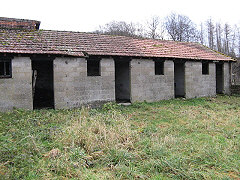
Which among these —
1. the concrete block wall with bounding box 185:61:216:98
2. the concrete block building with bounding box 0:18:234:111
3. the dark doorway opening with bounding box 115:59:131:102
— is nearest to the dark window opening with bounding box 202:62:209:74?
the concrete block building with bounding box 0:18:234:111

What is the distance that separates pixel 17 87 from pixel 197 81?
458 inches

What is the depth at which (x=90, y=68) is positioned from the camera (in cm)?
1388

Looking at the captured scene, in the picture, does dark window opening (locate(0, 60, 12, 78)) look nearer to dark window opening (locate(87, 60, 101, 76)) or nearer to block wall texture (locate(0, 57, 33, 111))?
block wall texture (locate(0, 57, 33, 111))

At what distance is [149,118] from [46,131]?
13.9ft

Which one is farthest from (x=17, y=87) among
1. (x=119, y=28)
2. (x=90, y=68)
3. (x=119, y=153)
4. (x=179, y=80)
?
(x=119, y=28)

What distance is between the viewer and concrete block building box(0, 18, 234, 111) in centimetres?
1010

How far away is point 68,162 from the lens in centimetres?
Answer: 439

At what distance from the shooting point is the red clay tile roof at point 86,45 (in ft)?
34.7

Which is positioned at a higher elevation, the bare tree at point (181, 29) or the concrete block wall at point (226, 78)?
the bare tree at point (181, 29)

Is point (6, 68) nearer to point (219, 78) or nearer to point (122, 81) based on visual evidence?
point (122, 81)

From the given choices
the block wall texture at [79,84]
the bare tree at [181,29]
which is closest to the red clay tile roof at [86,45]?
the block wall texture at [79,84]

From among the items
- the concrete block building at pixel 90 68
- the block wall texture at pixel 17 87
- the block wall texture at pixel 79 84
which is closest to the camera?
the block wall texture at pixel 17 87

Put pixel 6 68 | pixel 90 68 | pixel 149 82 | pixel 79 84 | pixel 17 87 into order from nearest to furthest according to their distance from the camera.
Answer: pixel 17 87, pixel 6 68, pixel 79 84, pixel 149 82, pixel 90 68

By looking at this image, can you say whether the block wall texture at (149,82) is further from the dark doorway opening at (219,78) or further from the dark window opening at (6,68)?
the dark window opening at (6,68)
